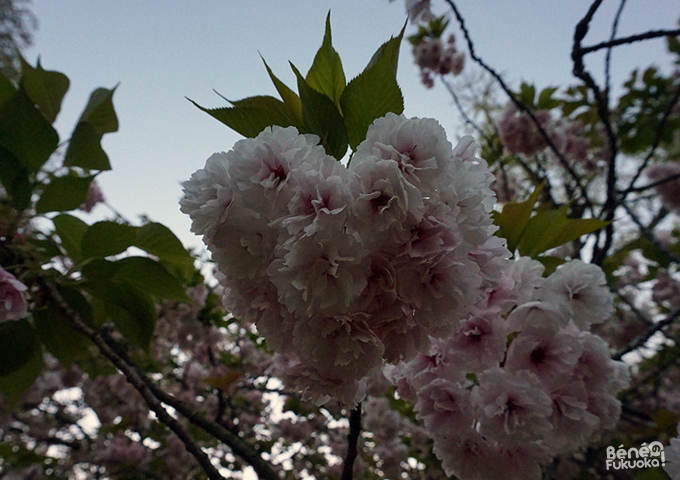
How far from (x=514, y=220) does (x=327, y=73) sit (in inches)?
24.8

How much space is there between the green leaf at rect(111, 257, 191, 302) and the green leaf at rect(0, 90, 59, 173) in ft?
1.58

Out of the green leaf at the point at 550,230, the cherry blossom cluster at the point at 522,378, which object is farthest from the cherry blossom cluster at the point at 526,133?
the cherry blossom cluster at the point at 522,378

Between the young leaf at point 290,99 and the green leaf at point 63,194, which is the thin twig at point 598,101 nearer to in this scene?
the young leaf at point 290,99

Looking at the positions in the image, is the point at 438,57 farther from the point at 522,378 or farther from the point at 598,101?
the point at 522,378

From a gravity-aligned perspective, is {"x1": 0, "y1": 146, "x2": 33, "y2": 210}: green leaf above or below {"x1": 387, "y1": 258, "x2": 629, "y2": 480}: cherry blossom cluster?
above

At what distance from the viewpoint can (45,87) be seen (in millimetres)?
1365

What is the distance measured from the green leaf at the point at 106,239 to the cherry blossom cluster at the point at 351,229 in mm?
754

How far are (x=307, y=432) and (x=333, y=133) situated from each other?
11.1 ft

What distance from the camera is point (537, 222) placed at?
1.08 m

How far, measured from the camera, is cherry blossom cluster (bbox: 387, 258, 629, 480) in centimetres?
82

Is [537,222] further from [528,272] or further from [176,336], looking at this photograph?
[176,336]

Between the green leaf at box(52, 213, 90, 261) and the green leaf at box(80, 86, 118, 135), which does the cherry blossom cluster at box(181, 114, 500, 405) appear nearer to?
the green leaf at box(52, 213, 90, 261)

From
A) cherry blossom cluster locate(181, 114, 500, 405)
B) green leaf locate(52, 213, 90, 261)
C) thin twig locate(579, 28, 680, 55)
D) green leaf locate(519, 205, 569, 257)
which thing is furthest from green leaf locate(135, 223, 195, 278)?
thin twig locate(579, 28, 680, 55)

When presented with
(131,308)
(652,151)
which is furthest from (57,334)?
(652,151)
